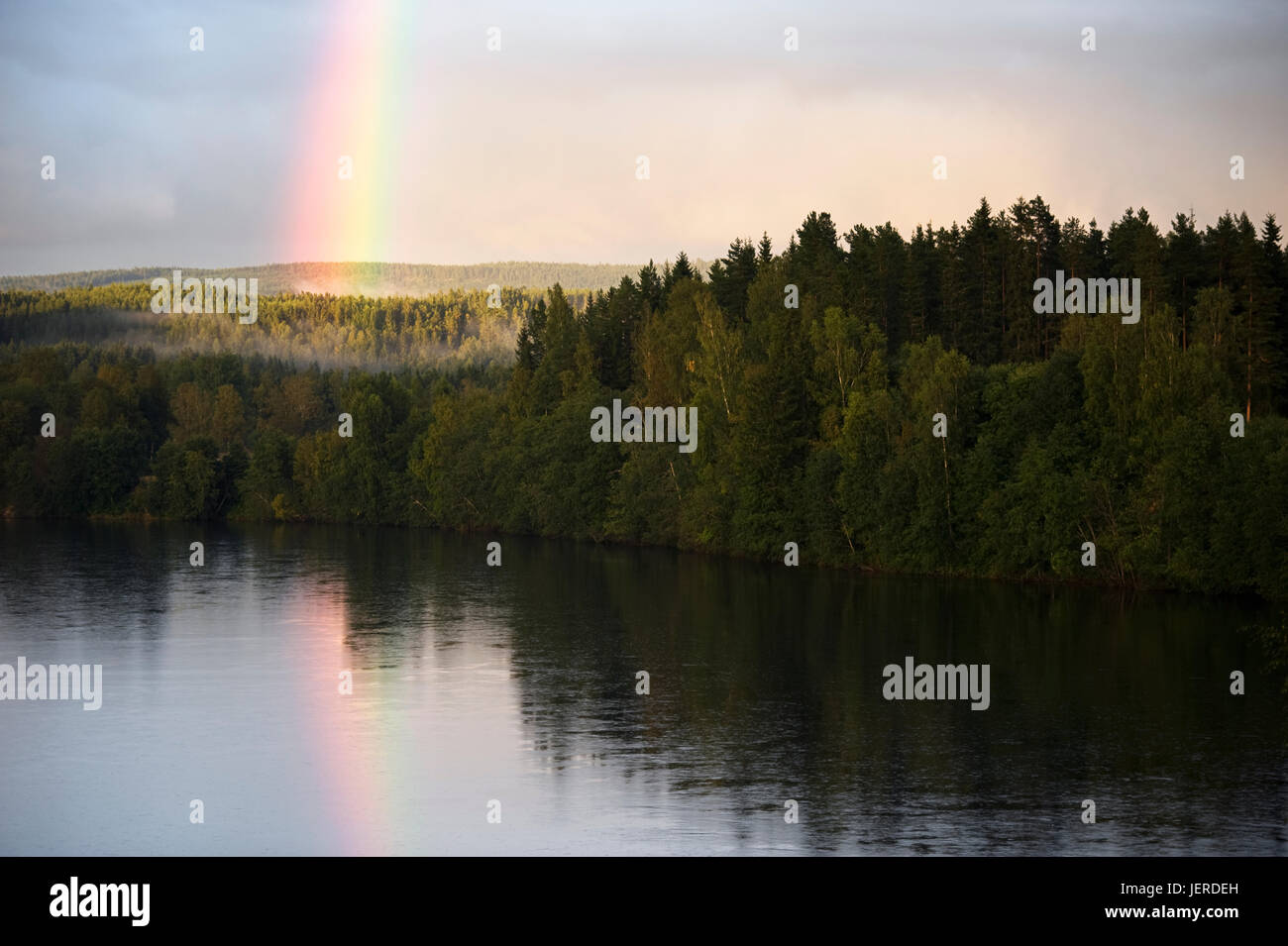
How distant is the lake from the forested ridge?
5620mm

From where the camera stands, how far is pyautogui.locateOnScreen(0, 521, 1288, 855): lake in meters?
34.4

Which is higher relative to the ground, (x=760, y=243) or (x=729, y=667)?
(x=760, y=243)

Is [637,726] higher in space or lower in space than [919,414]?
lower

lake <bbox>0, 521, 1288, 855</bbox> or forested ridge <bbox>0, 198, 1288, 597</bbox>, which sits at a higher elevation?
forested ridge <bbox>0, 198, 1288, 597</bbox>

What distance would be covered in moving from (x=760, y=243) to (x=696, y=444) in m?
39.6

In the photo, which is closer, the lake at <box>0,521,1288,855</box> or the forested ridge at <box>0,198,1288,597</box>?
the lake at <box>0,521,1288,855</box>

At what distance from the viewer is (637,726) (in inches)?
1857

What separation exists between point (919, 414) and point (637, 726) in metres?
55.6

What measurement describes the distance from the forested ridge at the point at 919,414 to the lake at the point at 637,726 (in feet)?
18.4

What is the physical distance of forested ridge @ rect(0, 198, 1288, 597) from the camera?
280 feet
